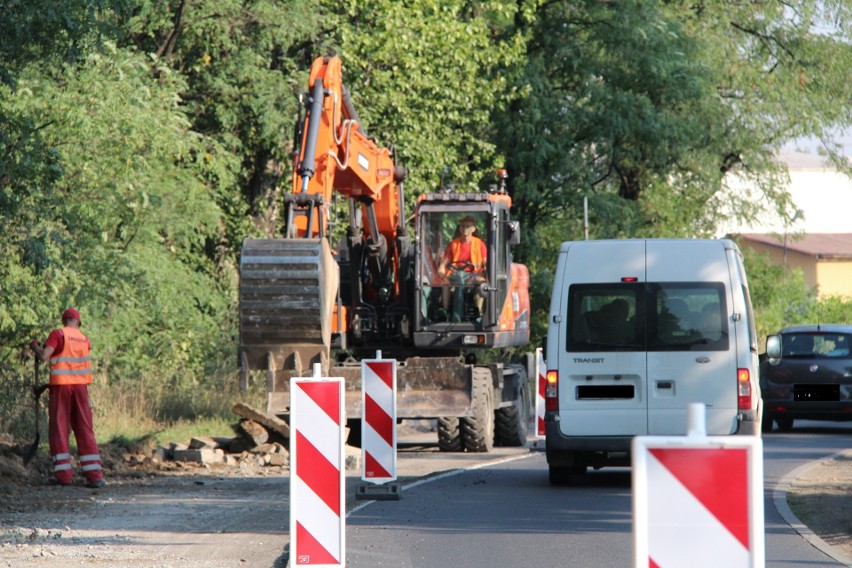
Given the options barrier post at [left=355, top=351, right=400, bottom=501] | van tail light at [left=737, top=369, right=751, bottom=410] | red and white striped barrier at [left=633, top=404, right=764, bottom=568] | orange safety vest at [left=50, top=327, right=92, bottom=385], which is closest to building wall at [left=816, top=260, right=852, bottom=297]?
van tail light at [left=737, top=369, right=751, bottom=410]

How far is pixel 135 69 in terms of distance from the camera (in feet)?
74.6

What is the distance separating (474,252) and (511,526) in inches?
352

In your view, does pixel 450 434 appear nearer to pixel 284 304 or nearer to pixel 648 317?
pixel 284 304

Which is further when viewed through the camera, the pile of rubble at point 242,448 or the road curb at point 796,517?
the pile of rubble at point 242,448

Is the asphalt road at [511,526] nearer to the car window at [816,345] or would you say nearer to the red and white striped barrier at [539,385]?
the red and white striped barrier at [539,385]

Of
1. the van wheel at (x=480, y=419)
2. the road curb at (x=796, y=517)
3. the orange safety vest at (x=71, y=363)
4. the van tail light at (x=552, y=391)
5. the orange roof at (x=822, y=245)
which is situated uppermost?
the orange roof at (x=822, y=245)

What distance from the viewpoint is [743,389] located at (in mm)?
13992

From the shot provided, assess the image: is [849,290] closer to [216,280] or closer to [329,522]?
[216,280]

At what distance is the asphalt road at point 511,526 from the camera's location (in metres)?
10.1

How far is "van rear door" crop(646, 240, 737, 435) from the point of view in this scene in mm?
14047

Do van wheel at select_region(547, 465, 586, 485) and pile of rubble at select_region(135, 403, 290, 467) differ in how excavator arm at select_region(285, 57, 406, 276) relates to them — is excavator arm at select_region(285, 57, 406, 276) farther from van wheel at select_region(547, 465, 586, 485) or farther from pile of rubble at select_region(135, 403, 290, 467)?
van wheel at select_region(547, 465, 586, 485)

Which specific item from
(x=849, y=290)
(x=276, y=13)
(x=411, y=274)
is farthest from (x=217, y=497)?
(x=849, y=290)

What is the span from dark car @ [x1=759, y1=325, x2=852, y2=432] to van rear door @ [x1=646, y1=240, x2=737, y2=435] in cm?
912

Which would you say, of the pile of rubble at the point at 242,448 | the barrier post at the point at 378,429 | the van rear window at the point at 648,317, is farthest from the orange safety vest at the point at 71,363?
the van rear window at the point at 648,317
